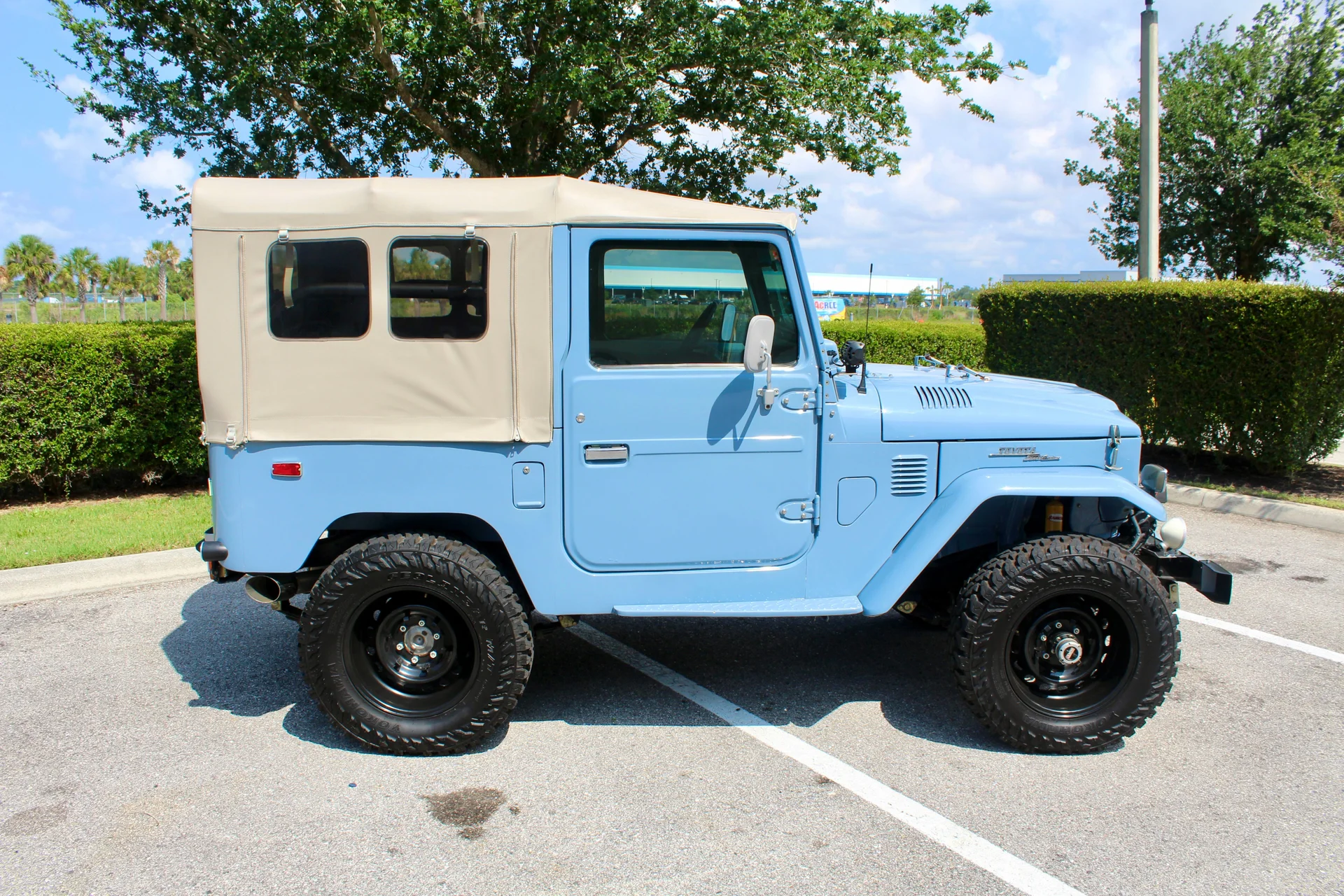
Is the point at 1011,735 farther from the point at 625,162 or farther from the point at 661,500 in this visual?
the point at 625,162

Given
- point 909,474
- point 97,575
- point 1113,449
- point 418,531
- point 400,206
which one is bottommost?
point 97,575

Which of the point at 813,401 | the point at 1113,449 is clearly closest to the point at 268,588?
the point at 813,401

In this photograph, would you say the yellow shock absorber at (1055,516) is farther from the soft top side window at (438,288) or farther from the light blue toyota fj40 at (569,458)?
the soft top side window at (438,288)

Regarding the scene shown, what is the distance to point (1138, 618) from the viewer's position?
376 centimetres

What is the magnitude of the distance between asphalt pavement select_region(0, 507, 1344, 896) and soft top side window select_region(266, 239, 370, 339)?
1748mm

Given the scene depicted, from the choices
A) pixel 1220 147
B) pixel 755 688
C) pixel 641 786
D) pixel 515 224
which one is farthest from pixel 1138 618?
pixel 1220 147

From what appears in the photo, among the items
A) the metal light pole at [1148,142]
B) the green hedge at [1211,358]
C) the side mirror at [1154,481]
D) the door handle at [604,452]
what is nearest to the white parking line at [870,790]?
the door handle at [604,452]

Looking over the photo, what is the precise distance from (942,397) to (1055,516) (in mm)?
715

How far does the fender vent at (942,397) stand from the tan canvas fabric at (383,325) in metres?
1.01

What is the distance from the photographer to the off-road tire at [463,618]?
3719mm

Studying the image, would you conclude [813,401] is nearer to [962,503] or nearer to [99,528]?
[962,503]

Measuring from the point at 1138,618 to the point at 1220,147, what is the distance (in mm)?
18543

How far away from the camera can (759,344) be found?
358 centimetres

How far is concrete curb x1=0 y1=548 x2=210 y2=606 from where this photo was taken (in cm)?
591
